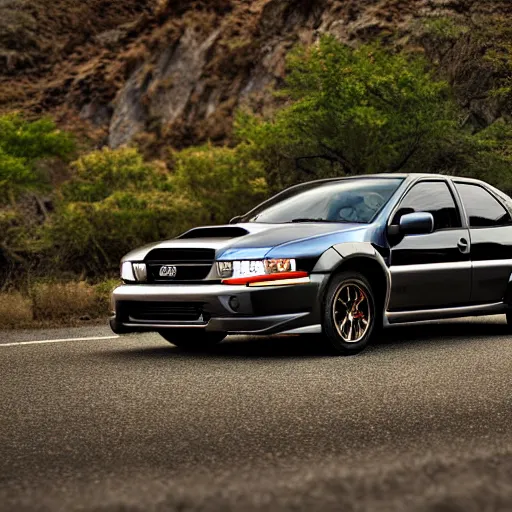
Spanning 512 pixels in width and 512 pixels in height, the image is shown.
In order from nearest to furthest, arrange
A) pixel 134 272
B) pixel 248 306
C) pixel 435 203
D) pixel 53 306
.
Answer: pixel 248 306 < pixel 134 272 < pixel 435 203 < pixel 53 306

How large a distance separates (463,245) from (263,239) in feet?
7.66

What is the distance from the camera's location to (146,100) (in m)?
61.1

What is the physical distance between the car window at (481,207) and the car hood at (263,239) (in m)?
1.63

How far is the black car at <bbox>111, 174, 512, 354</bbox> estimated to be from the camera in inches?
338

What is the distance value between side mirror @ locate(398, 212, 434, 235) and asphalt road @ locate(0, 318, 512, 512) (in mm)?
1098

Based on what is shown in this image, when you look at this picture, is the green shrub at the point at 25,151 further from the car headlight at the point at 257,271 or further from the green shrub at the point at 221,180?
the car headlight at the point at 257,271

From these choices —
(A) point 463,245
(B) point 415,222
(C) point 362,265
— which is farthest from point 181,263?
(A) point 463,245

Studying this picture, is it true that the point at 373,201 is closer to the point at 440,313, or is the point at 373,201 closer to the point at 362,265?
the point at 362,265

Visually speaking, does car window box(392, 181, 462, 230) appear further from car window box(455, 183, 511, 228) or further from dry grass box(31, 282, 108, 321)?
dry grass box(31, 282, 108, 321)

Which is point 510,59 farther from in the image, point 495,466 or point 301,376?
point 495,466

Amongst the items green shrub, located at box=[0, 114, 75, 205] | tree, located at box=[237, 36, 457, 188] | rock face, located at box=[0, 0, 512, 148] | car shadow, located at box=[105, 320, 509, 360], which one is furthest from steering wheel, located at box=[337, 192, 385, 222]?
green shrub, located at box=[0, 114, 75, 205]

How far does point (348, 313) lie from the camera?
29.3 feet

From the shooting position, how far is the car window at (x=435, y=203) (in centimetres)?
989

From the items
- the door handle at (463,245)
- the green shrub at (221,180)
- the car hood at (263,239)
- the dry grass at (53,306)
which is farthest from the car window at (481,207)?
the green shrub at (221,180)
